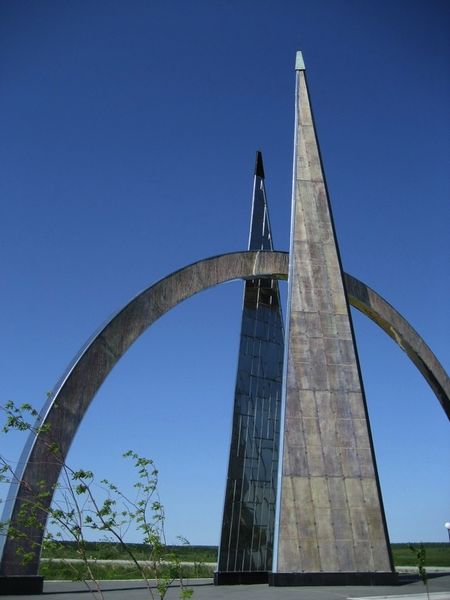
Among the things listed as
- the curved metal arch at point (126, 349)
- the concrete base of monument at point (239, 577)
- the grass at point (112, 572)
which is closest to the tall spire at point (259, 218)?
the curved metal arch at point (126, 349)

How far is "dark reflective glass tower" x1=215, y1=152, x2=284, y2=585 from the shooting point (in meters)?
19.1

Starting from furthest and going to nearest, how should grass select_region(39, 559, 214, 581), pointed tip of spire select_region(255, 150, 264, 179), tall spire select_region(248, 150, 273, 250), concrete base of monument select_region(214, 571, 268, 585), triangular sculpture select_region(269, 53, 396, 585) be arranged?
pointed tip of spire select_region(255, 150, 264, 179), tall spire select_region(248, 150, 273, 250), concrete base of monument select_region(214, 571, 268, 585), triangular sculpture select_region(269, 53, 396, 585), grass select_region(39, 559, 214, 581)

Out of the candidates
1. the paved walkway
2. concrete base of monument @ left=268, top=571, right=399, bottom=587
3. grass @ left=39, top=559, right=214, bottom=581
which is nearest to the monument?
concrete base of monument @ left=268, top=571, right=399, bottom=587

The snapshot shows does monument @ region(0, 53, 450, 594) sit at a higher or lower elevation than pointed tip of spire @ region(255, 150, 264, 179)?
lower

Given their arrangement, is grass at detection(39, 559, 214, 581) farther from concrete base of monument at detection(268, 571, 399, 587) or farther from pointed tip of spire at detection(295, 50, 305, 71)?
pointed tip of spire at detection(295, 50, 305, 71)

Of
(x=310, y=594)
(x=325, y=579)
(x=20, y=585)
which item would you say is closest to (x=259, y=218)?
(x=325, y=579)

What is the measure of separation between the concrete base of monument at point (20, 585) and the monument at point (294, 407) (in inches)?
1.0

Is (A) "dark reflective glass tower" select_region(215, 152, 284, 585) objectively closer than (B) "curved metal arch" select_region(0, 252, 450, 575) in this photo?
No

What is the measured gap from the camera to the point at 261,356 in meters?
21.2

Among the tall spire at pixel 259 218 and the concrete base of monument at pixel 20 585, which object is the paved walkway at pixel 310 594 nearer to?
the concrete base of monument at pixel 20 585

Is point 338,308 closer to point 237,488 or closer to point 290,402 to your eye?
point 290,402

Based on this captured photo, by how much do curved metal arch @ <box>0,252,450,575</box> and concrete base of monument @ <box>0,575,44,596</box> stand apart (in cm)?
11

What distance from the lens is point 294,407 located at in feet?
49.7

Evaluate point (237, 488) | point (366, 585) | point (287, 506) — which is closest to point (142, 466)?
point (287, 506)
